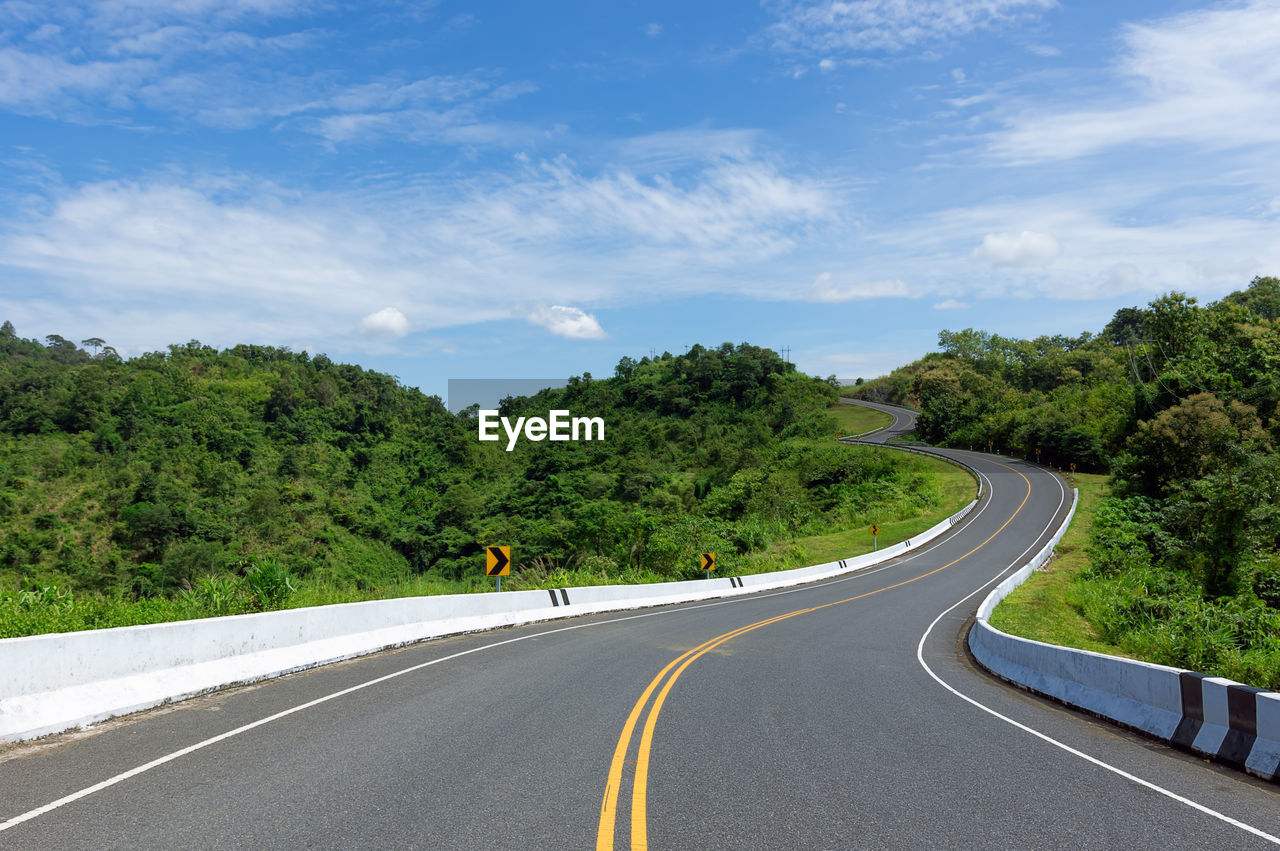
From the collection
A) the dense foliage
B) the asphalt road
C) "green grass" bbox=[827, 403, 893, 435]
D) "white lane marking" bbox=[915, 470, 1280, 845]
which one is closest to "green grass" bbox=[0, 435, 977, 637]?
the asphalt road

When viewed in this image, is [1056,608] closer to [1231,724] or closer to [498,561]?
[498,561]

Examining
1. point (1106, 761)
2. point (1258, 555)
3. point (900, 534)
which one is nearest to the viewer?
point (1106, 761)

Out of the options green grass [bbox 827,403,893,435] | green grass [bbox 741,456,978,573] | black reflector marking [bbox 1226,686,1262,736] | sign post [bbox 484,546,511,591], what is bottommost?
green grass [bbox 741,456,978,573]

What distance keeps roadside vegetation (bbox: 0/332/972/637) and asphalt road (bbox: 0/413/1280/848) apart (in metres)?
13.1

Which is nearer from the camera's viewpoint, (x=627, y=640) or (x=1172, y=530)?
(x=627, y=640)

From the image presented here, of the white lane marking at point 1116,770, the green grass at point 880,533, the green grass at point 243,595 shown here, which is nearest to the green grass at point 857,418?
the green grass at point 880,533

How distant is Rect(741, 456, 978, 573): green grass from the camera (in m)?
46.2

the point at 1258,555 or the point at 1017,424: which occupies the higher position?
the point at 1017,424

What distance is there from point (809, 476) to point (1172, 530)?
4399 centimetres

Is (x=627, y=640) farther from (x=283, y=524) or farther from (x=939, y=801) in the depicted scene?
(x=283, y=524)

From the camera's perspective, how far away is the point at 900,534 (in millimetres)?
55344

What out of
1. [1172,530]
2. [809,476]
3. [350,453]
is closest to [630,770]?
[1172,530]

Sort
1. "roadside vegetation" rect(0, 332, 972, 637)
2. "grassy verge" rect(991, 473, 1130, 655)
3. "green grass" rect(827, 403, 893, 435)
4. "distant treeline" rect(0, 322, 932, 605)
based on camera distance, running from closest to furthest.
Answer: "grassy verge" rect(991, 473, 1130, 655)
"roadside vegetation" rect(0, 332, 972, 637)
"distant treeline" rect(0, 322, 932, 605)
"green grass" rect(827, 403, 893, 435)

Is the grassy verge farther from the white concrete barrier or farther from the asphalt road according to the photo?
the white concrete barrier
